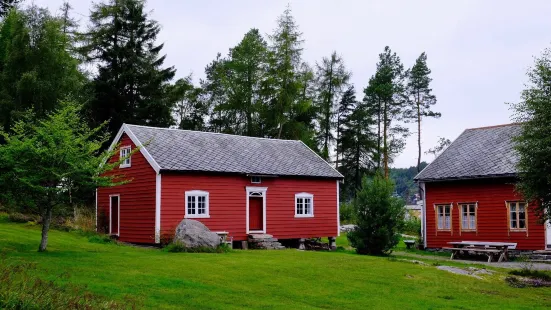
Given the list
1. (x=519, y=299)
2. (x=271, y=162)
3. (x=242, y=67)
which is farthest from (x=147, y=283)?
(x=242, y=67)

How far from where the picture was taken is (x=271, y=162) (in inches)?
1164

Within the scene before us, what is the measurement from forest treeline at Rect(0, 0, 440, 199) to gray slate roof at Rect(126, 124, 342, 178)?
17.7 ft

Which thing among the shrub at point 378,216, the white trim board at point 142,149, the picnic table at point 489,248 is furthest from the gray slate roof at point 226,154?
the picnic table at point 489,248

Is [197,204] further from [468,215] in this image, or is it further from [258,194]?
[468,215]

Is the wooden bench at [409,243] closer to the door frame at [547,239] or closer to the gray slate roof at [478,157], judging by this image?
the gray slate roof at [478,157]

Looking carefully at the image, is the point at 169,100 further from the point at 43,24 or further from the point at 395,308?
the point at 395,308

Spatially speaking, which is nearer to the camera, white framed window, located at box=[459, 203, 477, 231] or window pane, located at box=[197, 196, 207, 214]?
window pane, located at box=[197, 196, 207, 214]

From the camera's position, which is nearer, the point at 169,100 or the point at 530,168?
the point at 530,168

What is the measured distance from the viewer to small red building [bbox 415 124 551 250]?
2611cm

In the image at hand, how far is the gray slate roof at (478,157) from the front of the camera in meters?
27.1

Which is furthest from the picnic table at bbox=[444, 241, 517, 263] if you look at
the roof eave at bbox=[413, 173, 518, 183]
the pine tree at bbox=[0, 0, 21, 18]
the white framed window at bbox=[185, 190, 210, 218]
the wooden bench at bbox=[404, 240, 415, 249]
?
the pine tree at bbox=[0, 0, 21, 18]

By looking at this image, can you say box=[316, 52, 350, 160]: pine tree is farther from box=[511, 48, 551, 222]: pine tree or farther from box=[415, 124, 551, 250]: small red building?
box=[511, 48, 551, 222]: pine tree

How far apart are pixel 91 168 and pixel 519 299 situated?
12.5 m

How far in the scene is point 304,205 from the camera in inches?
1180
